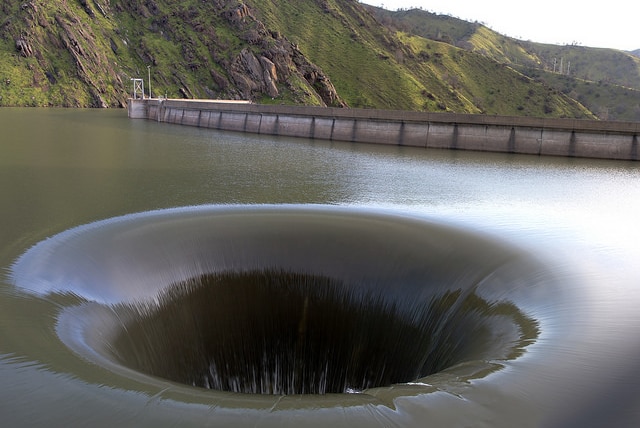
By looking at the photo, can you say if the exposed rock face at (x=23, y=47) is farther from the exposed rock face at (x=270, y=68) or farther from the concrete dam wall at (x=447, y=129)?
the concrete dam wall at (x=447, y=129)

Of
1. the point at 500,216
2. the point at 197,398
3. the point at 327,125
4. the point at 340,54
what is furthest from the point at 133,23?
the point at 197,398

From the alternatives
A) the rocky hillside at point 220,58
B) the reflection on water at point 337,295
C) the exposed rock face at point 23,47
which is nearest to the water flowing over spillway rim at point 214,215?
the reflection on water at point 337,295

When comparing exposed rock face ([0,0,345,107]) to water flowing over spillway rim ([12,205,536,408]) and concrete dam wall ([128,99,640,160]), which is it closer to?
concrete dam wall ([128,99,640,160])

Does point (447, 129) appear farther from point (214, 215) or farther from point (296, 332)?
point (296, 332)

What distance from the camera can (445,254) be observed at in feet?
35.3

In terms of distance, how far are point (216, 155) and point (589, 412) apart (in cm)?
2554

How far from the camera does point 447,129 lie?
119ft

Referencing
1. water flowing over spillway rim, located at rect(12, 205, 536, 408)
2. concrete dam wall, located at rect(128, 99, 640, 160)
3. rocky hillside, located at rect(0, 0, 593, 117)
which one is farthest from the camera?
rocky hillside, located at rect(0, 0, 593, 117)

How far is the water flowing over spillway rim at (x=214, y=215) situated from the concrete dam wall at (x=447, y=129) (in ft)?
74.5

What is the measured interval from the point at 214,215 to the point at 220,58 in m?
87.5

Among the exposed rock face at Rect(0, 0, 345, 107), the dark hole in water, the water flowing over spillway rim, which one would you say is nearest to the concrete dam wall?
the water flowing over spillway rim

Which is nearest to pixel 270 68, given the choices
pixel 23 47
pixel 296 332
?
pixel 23 47

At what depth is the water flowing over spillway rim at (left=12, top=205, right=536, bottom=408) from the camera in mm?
6098

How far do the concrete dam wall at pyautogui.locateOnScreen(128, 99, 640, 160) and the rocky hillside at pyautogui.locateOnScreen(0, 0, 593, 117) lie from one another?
40690mm
